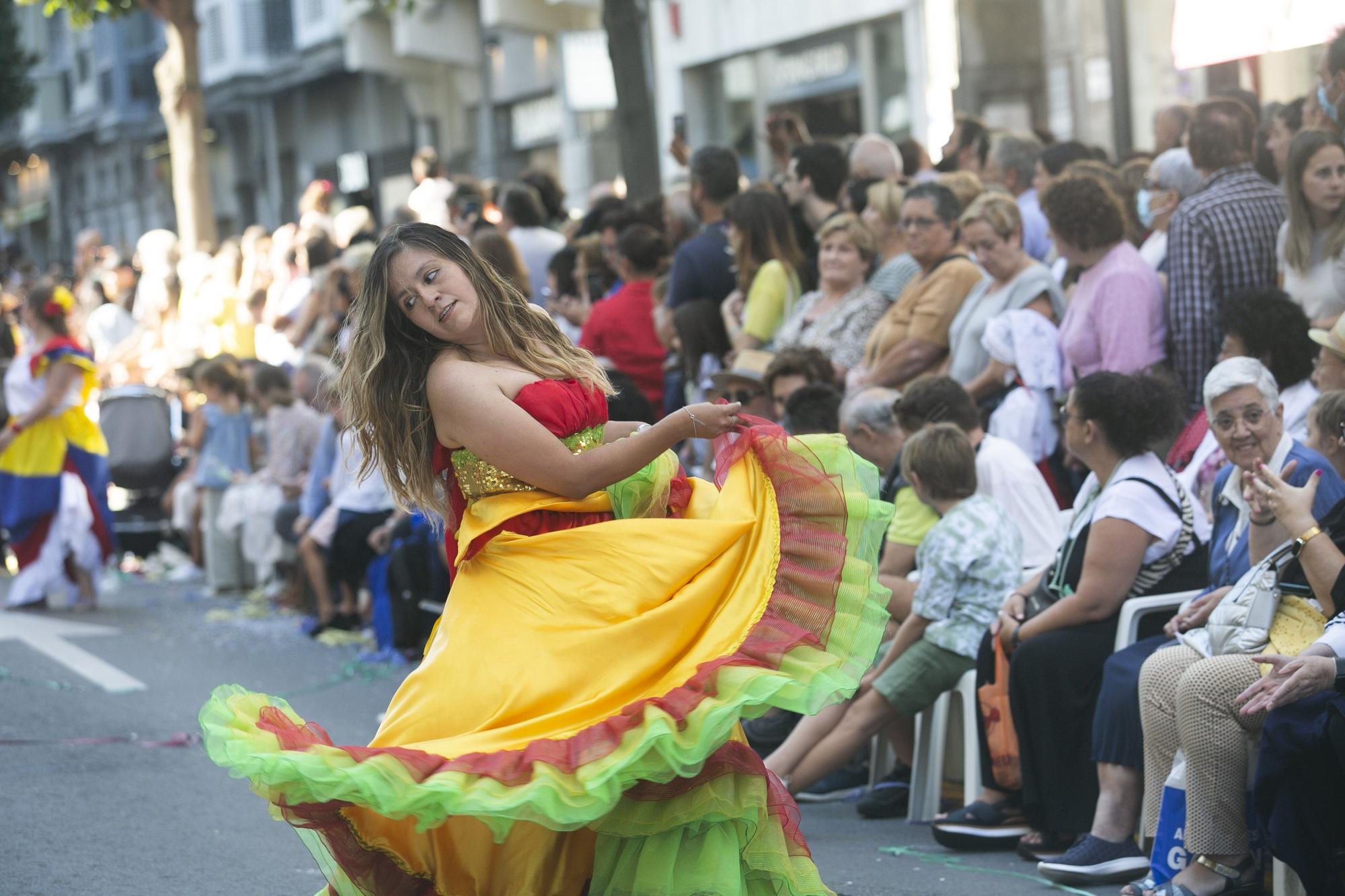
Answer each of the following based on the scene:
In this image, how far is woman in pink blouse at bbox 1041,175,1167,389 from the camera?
7105 mm

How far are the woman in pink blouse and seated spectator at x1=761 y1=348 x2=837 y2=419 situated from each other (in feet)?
3.60

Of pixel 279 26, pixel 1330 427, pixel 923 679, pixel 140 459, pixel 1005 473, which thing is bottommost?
pixel 923 679

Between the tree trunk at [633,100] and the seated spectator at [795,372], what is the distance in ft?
15.7

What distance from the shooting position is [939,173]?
34.2ft

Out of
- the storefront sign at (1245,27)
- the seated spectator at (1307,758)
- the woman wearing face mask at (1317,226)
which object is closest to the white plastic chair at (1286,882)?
the seated spectator at (1307,758)

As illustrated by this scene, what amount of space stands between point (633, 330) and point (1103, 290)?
10.7 ft

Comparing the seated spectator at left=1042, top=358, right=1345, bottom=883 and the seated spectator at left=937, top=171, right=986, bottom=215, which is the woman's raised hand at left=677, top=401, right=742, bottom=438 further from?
the seated spectator at left=937, top=171, right=986, bottom=215

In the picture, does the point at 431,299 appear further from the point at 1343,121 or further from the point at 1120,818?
the point at 1343,121

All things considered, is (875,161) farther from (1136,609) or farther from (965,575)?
(1136,609)

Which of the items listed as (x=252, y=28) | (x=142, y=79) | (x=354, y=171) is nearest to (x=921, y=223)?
(x=354, y=171)

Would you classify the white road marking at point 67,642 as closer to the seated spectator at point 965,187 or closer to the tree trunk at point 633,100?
the tree trunk at point 633,100

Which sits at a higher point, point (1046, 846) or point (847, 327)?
point (847, 327)

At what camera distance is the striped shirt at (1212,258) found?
7008 millimetres

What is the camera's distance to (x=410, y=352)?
4332mm
